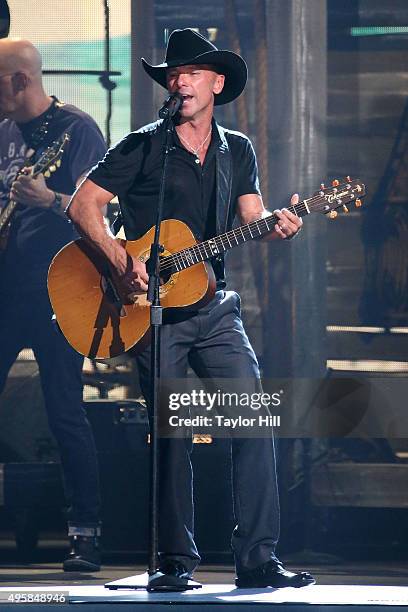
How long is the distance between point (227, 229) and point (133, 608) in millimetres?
1346

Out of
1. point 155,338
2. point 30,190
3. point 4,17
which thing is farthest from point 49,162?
point 155,338

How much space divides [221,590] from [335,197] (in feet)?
4.66

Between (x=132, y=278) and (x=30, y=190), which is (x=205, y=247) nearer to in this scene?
(x=132, y=278)

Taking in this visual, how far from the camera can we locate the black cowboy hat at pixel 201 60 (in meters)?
4.18

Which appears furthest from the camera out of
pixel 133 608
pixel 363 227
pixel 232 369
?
pixel 363 227

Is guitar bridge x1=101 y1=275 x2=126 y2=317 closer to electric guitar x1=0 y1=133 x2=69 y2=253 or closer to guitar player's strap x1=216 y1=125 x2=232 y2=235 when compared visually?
guitar player's strap x1=216 y1=125 x2=232 y2=235

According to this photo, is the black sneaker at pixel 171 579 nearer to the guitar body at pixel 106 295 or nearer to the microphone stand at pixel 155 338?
the microphone stand at pixel 155 338

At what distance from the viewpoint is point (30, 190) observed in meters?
4.54

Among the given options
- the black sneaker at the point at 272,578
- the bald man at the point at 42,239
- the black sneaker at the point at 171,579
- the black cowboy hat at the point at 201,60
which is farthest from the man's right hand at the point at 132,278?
the black sneaker at the point at 272,578

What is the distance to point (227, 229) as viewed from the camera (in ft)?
13.8

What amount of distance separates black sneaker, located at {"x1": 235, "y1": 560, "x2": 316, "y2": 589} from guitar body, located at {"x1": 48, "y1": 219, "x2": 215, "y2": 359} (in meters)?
0.88

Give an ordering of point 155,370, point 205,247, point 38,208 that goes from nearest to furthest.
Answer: point 155,370
point 205,247
point 38,208

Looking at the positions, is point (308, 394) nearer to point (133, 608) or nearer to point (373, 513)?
point (373, 513)

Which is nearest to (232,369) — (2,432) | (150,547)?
(150,547)
